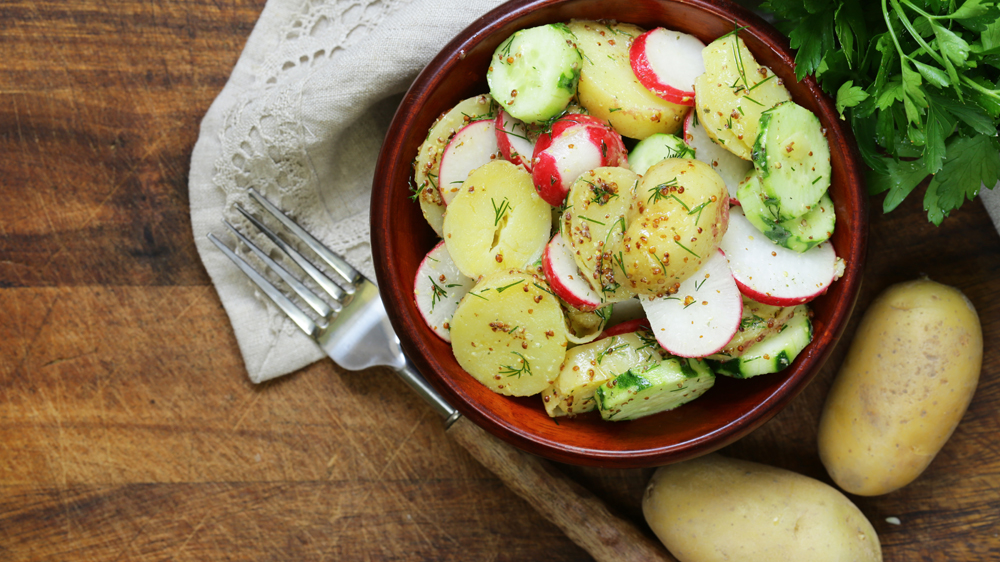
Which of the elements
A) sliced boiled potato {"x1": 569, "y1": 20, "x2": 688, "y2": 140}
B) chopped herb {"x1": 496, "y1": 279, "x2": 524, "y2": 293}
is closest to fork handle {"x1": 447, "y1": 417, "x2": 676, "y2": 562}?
chopped herb {"x1": 496, "y1": 279, "x2": 524, "y2": 293}

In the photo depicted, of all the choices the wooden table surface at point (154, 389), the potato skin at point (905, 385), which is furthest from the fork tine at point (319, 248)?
the potato skin at point (905, 385)

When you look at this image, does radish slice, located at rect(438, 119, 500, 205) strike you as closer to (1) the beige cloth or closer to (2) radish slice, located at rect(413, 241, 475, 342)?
(2) radish slice, located at rect(413, 241, 475, 342)

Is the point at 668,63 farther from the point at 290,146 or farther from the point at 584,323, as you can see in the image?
the point at 290,146

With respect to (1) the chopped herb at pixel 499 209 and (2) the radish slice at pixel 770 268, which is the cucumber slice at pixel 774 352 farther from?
(1) the chopped herb at pixel 499 209

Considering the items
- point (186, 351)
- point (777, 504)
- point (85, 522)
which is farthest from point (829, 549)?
point (85, 522)

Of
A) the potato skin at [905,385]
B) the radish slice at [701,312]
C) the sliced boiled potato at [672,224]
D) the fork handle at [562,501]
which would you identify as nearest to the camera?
the sliced boiled potato at [672,224]
